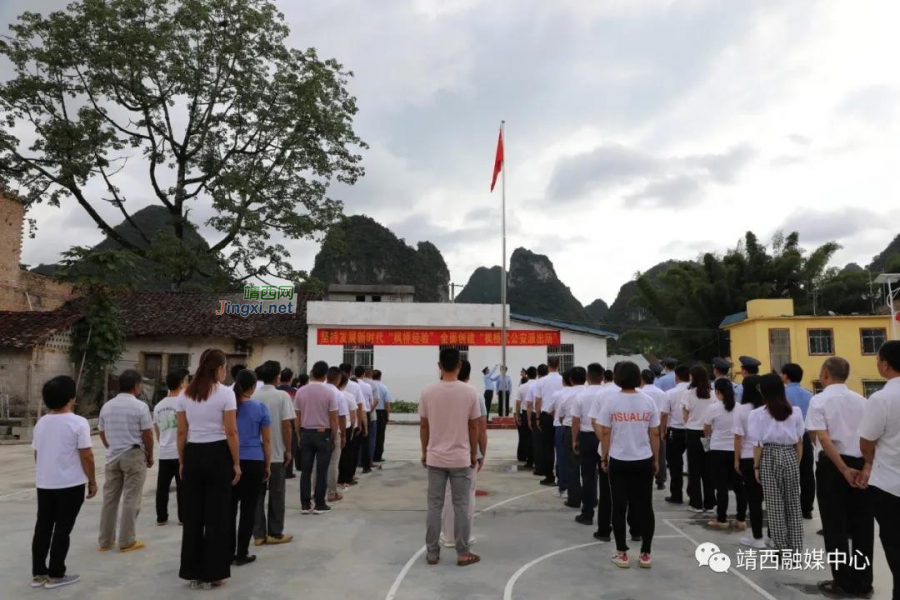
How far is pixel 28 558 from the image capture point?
498 cm

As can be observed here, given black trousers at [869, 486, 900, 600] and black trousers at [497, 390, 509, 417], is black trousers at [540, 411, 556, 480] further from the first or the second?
black trousers at [497, 390, 509, 417]

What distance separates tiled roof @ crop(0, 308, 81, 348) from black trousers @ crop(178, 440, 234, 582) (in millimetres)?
13848

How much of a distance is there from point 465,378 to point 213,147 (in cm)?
2273

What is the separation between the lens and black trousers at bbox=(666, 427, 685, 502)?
6.97 metres

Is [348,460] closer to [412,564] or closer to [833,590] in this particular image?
[412,564]

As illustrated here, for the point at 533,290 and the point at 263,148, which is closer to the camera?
the point at 263,148

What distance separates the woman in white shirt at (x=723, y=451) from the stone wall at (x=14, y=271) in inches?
966

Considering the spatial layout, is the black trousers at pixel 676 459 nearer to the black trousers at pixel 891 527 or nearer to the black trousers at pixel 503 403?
the black trousers at pixel 891 527

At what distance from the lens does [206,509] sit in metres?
4.15

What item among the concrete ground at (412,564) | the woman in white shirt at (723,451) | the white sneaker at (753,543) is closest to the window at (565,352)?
the concrete ground at (412,564)

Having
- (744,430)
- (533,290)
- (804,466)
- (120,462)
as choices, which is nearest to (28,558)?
(120,462)

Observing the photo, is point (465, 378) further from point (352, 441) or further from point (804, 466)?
point (804, 466)

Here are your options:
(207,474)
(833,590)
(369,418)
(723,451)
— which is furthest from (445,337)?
(833,590)

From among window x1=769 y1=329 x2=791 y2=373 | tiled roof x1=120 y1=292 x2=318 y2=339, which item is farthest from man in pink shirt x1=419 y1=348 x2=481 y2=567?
window x1=769 y1=329 x2=791 y2=373
